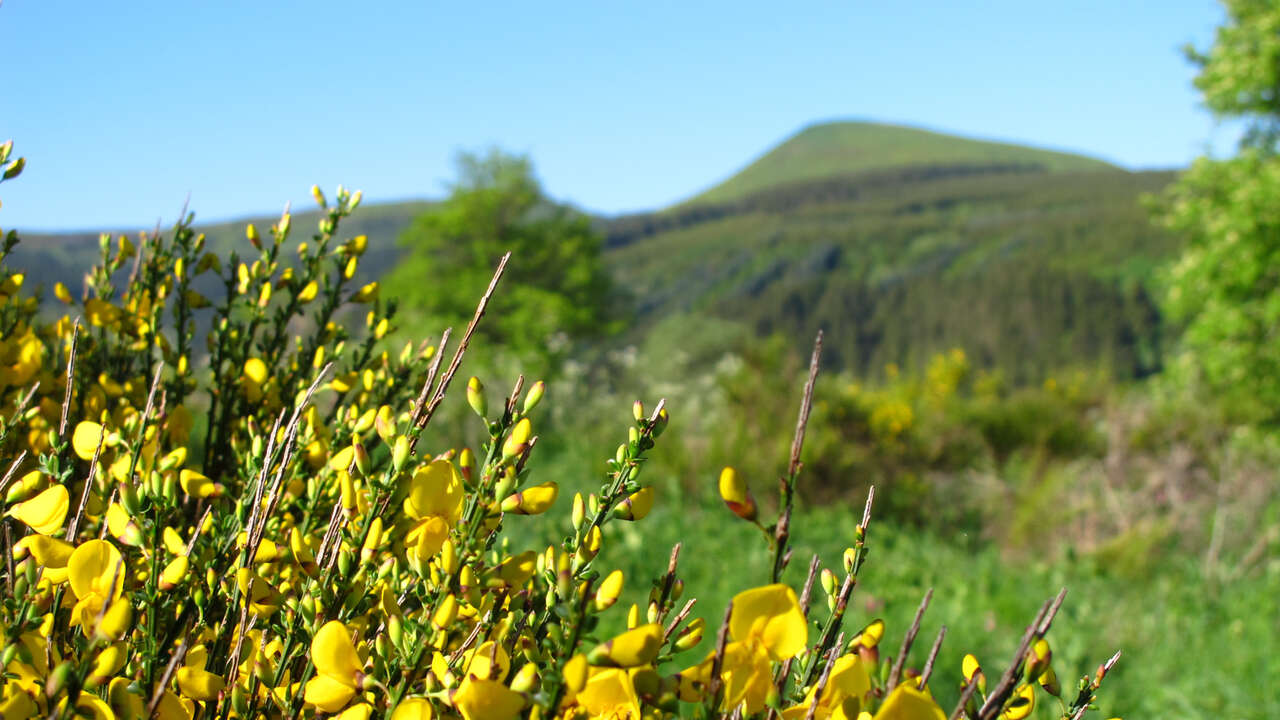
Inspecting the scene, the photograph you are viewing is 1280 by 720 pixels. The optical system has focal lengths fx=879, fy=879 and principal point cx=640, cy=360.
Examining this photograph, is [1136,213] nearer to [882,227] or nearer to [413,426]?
[882,227]

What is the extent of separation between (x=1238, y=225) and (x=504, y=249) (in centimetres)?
1474

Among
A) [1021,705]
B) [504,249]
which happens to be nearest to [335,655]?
[1021,705]

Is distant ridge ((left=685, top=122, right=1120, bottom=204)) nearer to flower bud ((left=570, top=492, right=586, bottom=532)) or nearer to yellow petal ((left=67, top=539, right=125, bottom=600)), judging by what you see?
flower bud ((left=570, top=492, right=586, bottom=532))

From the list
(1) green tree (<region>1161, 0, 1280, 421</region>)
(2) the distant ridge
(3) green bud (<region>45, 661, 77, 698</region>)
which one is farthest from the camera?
(2) the distant ridge

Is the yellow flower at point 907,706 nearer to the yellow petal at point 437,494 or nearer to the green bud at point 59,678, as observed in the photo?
the yellow petal at point 437,494

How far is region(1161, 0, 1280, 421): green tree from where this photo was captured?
37.0 ft

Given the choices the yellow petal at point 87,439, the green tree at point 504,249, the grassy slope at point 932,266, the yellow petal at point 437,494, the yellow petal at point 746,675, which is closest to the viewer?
the yellow petal at point 746,675

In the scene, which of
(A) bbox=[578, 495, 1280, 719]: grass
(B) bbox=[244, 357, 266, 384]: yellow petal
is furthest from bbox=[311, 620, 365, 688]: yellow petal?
(A) bbox=[578, 495, 1280, 719]: grass

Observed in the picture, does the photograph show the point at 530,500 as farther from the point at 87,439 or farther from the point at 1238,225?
the point at 1238,225

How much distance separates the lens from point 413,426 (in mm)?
754

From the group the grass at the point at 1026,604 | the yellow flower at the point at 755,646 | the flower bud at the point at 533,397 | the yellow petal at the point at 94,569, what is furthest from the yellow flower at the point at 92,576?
the grass at the point at 1026,604

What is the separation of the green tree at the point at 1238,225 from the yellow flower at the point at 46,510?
1209cm

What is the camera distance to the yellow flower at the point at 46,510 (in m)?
0.70

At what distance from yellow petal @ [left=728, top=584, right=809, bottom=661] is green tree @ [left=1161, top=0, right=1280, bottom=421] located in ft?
38.9
